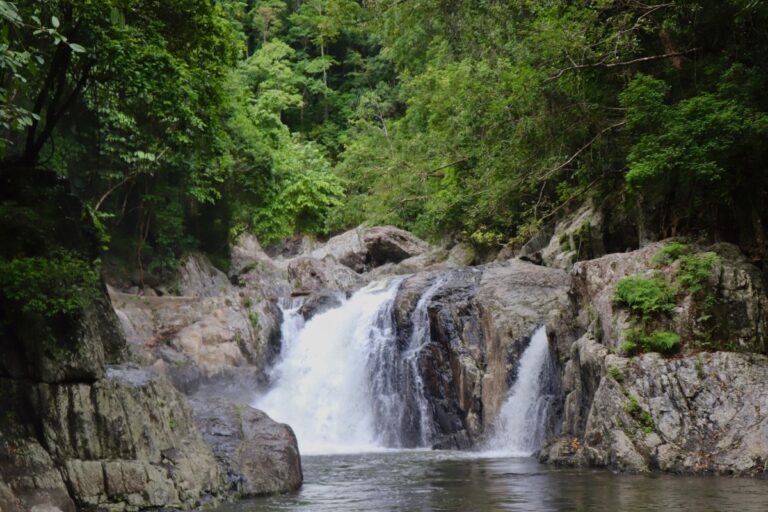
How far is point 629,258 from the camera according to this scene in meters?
13.8

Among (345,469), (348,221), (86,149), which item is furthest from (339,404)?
(348,221)

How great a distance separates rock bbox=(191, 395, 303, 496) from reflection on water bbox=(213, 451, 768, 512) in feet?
1.04

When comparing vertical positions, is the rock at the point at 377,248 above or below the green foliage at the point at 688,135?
above

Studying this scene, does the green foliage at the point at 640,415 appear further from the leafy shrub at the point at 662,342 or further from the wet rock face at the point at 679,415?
the leafy shrub at the point at 662,342

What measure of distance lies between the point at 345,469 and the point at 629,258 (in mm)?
6388

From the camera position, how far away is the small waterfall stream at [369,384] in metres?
15.9

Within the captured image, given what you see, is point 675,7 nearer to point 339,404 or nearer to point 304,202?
point 339,404

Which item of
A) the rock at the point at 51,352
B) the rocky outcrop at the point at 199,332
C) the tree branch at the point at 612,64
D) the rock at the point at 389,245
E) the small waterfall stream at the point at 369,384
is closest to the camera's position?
the rock at the point at 51,352

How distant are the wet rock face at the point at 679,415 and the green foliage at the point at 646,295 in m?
0.86

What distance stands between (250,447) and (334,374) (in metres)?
9.58

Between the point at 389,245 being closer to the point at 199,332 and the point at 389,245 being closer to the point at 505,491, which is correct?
the point at 199,332

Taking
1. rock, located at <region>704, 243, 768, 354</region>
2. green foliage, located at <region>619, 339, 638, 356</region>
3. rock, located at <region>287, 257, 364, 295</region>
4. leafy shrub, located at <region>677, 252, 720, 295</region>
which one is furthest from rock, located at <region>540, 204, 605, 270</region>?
rock, located at <region>287, 257, 364, 295</region>

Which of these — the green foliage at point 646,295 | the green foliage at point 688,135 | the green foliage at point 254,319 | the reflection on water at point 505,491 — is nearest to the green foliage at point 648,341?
the green foliage at point 646,295

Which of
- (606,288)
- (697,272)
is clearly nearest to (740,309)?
(697,272)
